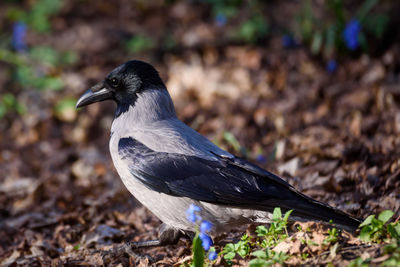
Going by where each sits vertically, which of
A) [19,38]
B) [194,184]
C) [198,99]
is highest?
[19,38]

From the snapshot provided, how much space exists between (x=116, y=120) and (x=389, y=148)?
2855 mm

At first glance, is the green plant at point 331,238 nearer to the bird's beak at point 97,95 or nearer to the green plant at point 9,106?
the bird's beak at point 97,95

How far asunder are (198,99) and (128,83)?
9.82 feet

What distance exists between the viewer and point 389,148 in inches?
200

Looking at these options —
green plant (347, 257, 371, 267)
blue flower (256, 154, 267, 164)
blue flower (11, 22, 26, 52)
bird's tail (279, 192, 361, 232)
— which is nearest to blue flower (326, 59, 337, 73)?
blue flower (256, 154, 267, 164)

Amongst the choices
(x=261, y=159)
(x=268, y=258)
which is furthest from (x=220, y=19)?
(x=268, y=258)

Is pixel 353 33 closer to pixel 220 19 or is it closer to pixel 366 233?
pixel 220 19

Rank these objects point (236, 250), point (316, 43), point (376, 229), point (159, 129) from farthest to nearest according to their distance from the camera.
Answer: point (316, 43) → point (159, 129) → point (236, 250) → point (376, 229)

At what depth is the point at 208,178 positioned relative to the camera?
12.1 feet

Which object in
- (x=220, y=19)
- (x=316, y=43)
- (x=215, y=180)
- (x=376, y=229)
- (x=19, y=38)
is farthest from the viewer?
(x=19, y=38)

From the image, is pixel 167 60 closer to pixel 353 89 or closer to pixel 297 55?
pixel 297 55

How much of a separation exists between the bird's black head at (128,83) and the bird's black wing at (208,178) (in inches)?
28.9

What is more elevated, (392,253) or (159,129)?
(159,129)

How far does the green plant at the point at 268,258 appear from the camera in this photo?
2.70m
